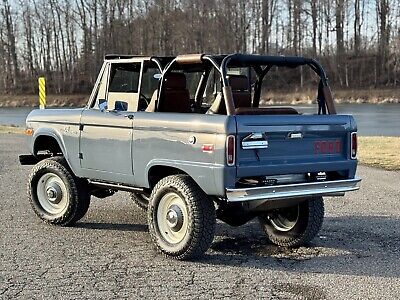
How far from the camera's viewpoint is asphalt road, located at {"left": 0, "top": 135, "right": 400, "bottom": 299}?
5.69 m

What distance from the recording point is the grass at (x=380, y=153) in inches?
598

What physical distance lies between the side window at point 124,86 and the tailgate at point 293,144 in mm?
1946

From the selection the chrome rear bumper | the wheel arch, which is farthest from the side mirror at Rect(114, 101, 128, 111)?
the chrome rear bumper

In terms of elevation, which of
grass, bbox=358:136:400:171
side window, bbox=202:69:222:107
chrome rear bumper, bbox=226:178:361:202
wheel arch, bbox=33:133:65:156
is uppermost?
side window, bbox=202:69:222:107

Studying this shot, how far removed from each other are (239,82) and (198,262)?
2.32m

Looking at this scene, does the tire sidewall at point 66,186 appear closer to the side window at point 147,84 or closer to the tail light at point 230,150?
the side window at point 147,84

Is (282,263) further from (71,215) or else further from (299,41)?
(299,41)

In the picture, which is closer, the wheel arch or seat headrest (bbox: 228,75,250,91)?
seat headrest (bbox: 228,75,250,91)

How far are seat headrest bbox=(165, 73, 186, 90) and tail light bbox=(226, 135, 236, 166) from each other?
159 centimetres

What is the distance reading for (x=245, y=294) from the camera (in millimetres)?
5586

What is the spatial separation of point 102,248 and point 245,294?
2.20 m

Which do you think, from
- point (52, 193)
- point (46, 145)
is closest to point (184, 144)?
point (52, 193)

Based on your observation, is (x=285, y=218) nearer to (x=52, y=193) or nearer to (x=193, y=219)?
(x=193, y=219)

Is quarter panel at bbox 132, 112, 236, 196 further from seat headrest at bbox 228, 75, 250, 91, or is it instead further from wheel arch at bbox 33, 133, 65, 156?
wheel arch at bbox 33, 133, 65, 156
